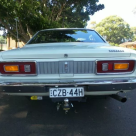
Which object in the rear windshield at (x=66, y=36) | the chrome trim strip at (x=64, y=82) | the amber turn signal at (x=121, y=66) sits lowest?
the chrome trim strip at (x=64, y=82)

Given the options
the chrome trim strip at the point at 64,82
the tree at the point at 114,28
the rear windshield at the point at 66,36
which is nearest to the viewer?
the chrome trim strip at the point at 64,82

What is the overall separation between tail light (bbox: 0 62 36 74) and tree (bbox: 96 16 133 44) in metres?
57.6

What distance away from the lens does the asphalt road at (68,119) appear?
7.57ft

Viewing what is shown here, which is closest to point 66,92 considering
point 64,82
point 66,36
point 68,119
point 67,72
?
point 64,82

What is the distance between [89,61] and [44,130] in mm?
1254

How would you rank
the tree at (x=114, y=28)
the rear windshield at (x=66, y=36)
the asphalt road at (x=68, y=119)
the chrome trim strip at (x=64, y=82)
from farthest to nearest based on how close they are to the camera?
the tree at (x=114, y=28), the rear windshield at (x=66, y=36), the asphalt road at (x=68, y=119), the chrome trim strip at (x=64, y=82)

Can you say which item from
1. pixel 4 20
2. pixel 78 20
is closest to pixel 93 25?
pixel 78 20

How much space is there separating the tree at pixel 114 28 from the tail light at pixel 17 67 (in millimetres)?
57645

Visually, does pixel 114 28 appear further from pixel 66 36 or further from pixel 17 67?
pixel 17 67

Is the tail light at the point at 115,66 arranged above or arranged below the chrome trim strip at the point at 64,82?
above

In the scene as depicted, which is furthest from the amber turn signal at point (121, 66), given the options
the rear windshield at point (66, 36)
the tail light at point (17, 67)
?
the rear windshield at point (66, 36)

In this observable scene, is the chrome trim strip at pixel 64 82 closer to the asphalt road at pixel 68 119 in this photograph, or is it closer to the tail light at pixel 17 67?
the tail light at pixel 17 67

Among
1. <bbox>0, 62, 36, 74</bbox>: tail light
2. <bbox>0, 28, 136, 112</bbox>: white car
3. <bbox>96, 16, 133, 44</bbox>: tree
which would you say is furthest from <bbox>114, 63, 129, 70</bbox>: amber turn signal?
<bbox>96, 16, 133, 44</bbox>: tree

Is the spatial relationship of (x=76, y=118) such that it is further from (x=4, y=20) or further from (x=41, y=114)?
(x=4, y=20)
